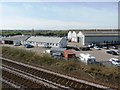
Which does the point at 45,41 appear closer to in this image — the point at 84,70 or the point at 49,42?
the point at 49,42

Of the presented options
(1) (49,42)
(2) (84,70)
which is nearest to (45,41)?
(1) (49,42)

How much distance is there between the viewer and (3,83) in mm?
8773

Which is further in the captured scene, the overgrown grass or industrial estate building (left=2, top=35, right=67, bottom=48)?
industrial estate building (left=2, top=35, right=67, bottom=48)

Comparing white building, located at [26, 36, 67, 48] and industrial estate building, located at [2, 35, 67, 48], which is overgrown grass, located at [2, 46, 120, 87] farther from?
industrial estate building, located at [2, 35, 67, 48]

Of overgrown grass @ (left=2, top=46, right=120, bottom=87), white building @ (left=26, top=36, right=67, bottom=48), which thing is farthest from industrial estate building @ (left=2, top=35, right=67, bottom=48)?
overgrown grass @ (left=2, top=46, right=120, bottom=87)

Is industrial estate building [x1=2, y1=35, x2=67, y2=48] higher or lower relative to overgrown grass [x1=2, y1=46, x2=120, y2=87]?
higher

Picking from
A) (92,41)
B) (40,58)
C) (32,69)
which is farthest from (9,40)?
(32,69)

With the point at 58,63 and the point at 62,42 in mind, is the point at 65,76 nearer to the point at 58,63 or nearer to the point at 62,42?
the point at 58,63

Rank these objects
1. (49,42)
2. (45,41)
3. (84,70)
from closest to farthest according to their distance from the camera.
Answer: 1. (84,70)
2. (49,42)
3. (45,41)

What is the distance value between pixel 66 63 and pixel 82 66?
994 mm

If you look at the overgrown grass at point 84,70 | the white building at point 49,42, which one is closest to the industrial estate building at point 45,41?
the white building at point 49,42

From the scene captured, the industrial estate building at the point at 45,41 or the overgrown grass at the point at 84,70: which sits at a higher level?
the industrial estate building at the point at 45,41

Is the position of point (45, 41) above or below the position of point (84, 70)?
above

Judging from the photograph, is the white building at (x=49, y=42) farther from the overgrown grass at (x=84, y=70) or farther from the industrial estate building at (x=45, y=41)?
the overgrown grass at (x=84, y=70)
